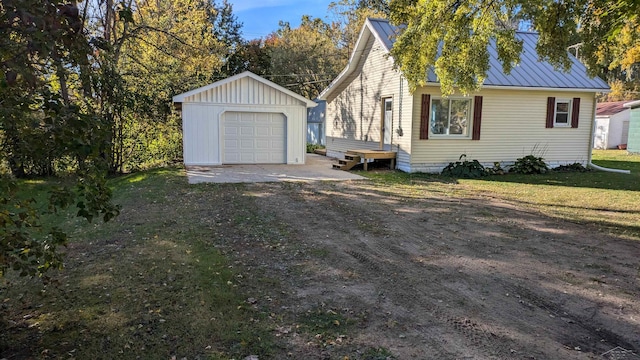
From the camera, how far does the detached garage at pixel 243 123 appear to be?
50.2ft

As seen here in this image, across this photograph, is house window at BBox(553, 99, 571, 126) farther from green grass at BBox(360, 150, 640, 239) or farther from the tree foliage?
the tree foliage

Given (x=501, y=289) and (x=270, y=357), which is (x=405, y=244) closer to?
(x=501, y=289)

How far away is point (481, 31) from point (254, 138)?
9227 millimetres

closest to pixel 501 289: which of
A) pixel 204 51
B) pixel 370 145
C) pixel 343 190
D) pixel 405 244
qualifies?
pixel 405 244

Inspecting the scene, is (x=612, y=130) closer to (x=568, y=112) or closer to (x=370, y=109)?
(x=568, y=112)

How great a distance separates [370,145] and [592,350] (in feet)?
45.2

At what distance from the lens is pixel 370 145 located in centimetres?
1689

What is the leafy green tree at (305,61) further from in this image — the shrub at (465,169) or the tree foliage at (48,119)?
the tree foliage at (48,119)

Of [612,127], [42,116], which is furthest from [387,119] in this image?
[612,127]

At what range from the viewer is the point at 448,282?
4719 mm

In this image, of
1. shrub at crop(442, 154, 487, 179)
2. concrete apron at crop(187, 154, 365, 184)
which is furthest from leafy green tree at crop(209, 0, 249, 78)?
shrub at crop(442, 154, 487, 179)

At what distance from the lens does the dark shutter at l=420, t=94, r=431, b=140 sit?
13.7 metres

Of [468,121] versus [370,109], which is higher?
[370,109]

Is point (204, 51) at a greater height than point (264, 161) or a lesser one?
greater
